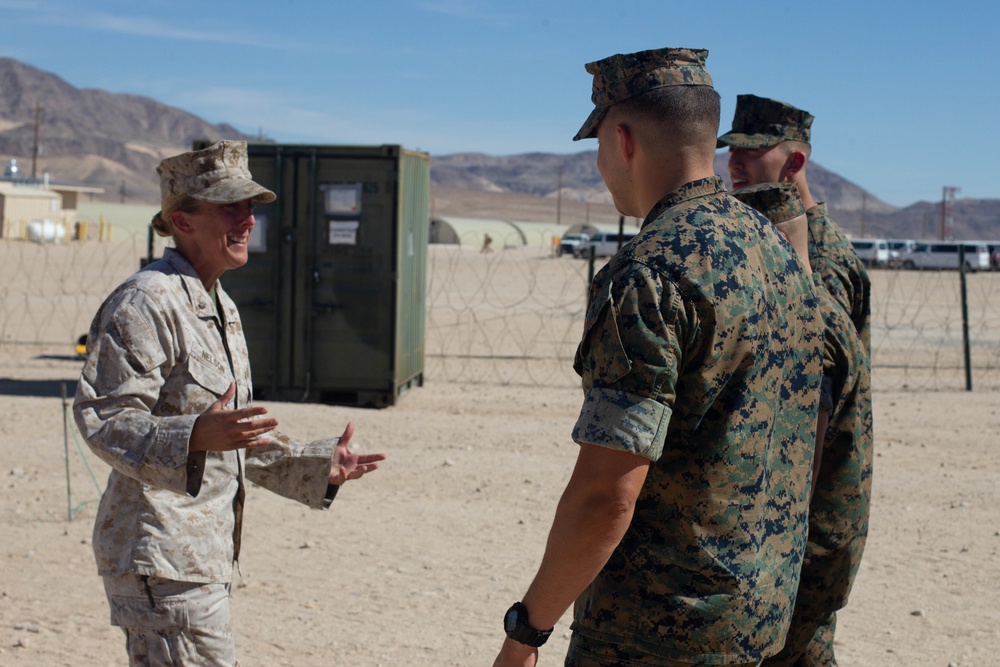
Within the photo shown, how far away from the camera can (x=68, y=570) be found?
5750 mm

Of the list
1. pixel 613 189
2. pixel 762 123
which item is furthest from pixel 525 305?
pixel 613 189

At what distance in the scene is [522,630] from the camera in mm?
2137

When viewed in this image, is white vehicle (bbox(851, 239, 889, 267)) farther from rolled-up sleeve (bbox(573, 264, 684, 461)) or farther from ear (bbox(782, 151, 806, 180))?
rolled-up sleeve (bbox(573, 264, 684, 461))

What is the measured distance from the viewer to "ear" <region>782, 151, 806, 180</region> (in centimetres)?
387

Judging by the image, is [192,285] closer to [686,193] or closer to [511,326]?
[686,193]

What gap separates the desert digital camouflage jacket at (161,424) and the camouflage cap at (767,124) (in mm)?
1881

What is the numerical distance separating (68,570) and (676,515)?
14.8 feet

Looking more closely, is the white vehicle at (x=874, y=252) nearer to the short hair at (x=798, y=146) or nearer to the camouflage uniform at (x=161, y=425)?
the short hair at (x=798, y=146)

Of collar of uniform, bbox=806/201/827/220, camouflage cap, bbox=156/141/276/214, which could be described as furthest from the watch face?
collar of uniform, bbox=806/201/827/220

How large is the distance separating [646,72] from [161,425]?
143cm

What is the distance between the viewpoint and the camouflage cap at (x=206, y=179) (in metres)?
3.04

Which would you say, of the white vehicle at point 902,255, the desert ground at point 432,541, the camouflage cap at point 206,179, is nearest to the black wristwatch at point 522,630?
the camouflage cap at point 206,179

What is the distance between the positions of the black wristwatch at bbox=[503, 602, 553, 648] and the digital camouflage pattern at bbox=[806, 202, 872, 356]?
1788 millimetres

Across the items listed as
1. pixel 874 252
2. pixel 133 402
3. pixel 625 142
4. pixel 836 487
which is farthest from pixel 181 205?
pixel 874 252
